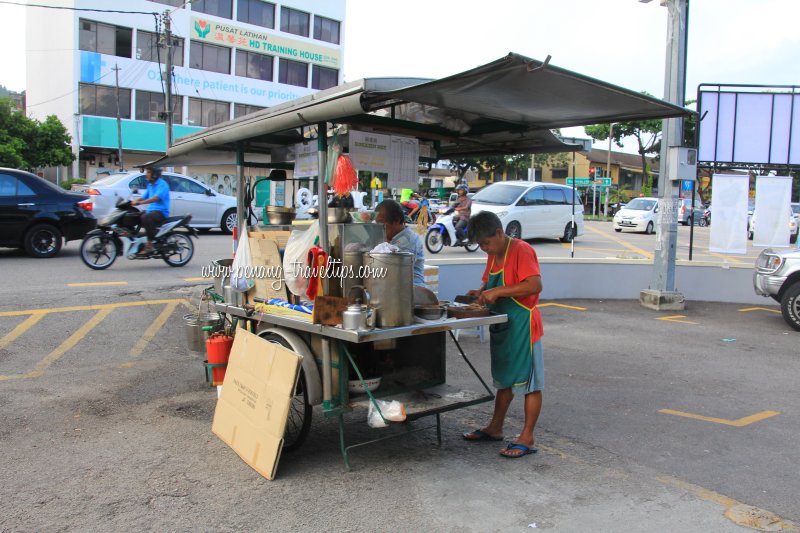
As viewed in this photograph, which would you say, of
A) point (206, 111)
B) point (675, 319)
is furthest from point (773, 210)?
point (206, 111)

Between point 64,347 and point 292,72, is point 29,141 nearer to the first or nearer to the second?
point 292,72

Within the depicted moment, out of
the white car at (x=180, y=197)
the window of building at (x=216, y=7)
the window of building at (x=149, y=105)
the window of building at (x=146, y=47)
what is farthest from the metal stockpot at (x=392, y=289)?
the window of building at (x=216, y=7)

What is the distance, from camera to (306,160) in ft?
17.4

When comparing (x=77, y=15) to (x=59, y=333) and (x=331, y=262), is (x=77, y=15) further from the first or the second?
(x=331, y=262)

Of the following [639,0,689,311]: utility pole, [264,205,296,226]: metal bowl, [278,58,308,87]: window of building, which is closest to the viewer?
[264,205,296,226]: metal bowl

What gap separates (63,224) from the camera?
11305 millimetres

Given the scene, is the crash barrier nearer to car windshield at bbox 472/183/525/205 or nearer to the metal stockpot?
car windshield at bbox 472/183/525/205

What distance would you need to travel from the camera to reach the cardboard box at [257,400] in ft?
13.0

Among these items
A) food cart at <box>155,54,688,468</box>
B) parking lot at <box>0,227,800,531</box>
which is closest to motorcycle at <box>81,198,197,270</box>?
parking lot at <box>0,227,800,531</box>

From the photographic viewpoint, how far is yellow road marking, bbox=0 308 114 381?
19.6 ft

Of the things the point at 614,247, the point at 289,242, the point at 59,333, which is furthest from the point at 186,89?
the point at 289,242

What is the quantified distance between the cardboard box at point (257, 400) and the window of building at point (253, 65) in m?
42.1

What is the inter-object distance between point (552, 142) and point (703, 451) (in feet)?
9.19

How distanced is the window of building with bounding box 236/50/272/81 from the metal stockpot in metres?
42.6
